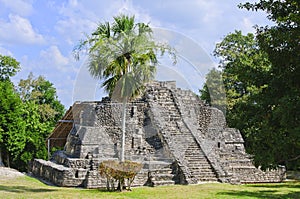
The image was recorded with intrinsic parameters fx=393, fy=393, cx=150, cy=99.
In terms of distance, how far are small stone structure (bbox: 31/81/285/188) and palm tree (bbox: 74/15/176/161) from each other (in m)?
3.55

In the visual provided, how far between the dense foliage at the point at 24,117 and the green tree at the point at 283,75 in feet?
68.3

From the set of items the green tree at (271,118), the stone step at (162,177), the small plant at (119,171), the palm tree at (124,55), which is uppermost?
the palm tree at (124,55)

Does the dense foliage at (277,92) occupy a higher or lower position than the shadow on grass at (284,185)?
higher

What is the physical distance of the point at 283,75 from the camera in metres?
8.70

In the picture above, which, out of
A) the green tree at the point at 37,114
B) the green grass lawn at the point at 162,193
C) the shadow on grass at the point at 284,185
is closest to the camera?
the green grass lawn at the point at 162,193

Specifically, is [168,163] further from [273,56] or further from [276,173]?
[273,56]

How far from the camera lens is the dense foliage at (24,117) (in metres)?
26.3

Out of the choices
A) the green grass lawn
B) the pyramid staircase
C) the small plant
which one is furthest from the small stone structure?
the small plant

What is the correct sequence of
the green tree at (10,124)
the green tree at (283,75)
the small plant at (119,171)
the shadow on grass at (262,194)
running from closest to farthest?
1. the green tree at (283,75)
2. the shadow on grass at (262,194)
3. the small plant at (119,171)
4. the green tree at (10,124)

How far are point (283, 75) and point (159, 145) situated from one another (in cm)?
934

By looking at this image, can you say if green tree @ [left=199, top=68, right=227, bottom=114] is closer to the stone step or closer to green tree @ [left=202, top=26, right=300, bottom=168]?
the stone step

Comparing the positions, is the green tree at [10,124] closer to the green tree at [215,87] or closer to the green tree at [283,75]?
the green tree at [215,87]

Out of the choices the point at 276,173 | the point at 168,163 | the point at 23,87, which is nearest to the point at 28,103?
the point at 23,87

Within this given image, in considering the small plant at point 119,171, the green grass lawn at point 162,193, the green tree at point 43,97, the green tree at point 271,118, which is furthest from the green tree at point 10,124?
the green tree at point 271,118
